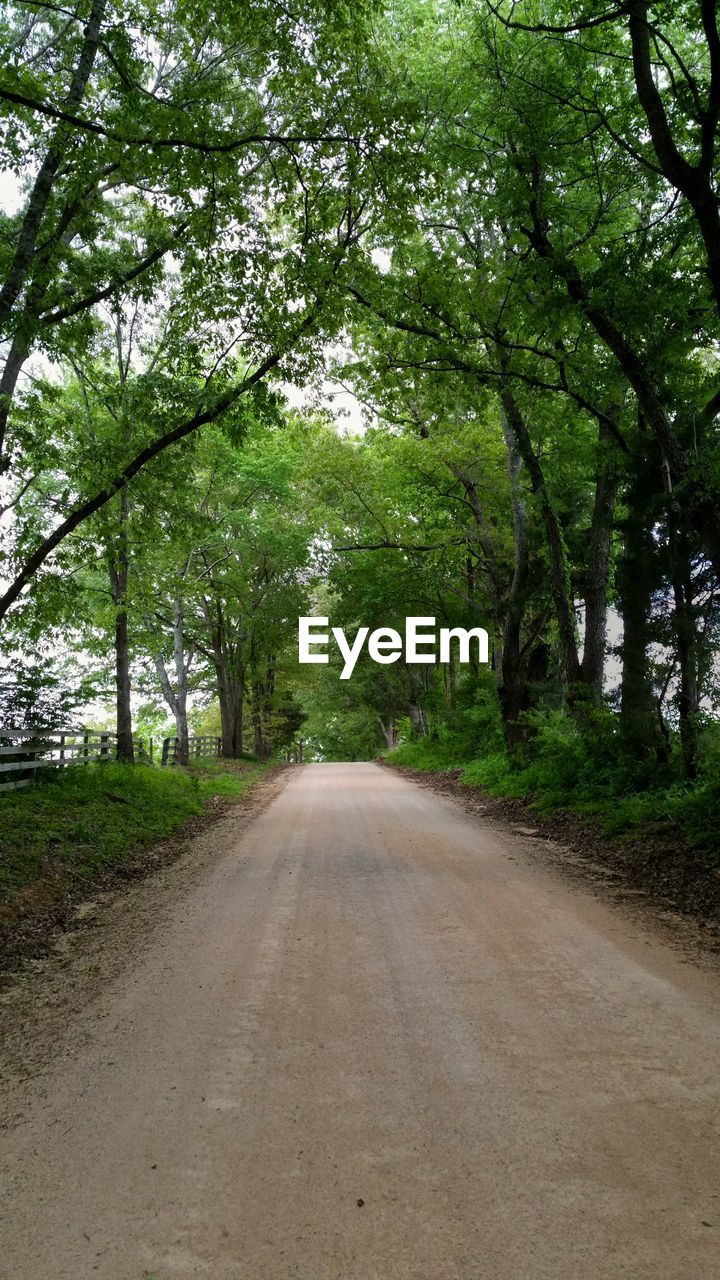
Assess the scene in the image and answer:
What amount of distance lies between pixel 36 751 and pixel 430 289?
8.48 meters

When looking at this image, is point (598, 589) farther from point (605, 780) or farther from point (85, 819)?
point (85, 819)

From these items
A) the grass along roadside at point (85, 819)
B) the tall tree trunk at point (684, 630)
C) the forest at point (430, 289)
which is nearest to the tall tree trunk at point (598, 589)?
the forest at point (430, 289)

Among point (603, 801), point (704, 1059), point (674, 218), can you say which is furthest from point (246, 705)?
point (704, 1059)

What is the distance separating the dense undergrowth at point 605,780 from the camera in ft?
26.0

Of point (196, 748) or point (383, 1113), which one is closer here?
point (383, 1113)

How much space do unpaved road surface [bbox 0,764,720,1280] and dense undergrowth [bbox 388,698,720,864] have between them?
103 inches

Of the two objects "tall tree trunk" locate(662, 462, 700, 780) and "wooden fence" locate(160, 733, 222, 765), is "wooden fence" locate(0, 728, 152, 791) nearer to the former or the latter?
"wooden fence" locate(160, 733, 222, 765)

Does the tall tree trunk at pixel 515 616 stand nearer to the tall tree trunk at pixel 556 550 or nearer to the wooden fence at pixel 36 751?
the tall tree trunk at pixel 556 550

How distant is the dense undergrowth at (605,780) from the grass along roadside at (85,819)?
5.87 m

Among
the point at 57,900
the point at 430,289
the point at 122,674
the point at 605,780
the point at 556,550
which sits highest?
the point at 430,289

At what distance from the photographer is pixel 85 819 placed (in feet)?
31.6

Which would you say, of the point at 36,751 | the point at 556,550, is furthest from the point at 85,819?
the point at 556,550

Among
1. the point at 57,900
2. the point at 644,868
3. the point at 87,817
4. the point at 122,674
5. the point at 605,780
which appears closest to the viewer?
the point at 57,900

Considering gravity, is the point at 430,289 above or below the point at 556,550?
above
